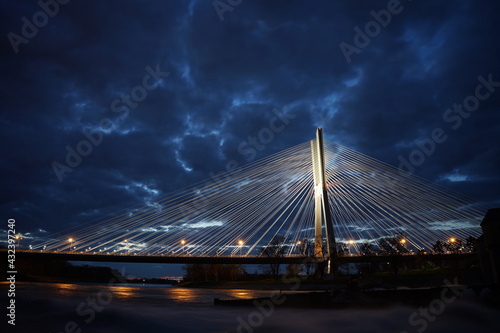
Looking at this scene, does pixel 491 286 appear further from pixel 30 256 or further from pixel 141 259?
pixel 30 256

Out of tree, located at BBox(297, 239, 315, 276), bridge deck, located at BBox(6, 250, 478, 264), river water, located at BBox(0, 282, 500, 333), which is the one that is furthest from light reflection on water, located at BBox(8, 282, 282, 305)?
tree, located at BBox(297, 239, 315, 276)

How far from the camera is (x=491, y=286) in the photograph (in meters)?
14.8

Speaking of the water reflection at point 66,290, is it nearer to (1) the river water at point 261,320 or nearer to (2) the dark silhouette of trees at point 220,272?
(1) the river water at point 261,320

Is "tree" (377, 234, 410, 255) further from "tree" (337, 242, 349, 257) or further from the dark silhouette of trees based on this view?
the dark silhouette of trees

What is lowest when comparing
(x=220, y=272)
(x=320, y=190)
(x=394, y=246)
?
(x=220, y=272)

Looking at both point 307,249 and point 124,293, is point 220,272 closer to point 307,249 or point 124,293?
point 307,249

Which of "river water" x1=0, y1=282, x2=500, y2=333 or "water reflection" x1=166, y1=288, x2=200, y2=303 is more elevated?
"river water" x1=0, y1=282, x2=500, y2=333

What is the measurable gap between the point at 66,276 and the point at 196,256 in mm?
58577

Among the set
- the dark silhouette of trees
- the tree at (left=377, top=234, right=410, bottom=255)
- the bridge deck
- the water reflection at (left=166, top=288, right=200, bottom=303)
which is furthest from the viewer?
the dark silhouette of trees

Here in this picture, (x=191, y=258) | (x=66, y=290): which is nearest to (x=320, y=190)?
(x=191, y=258)

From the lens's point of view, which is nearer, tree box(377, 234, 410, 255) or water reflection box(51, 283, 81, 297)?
water reflection box(51, 283, 81, 297)

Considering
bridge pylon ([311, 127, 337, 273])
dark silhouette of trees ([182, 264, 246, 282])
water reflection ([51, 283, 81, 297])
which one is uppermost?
bridge pylon ([311, 127, 337, 273])

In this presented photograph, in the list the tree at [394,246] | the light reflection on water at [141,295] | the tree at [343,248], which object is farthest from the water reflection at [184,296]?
the tree at [394,246]

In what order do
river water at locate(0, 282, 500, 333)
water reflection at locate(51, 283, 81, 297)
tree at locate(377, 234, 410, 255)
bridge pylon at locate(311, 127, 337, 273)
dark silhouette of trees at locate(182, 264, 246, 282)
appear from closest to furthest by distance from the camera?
river water at locate(0, 282, 500, 333), water reflection at locate(51, 283, 81, 297), bridge pylon at locate(311, 127, 337, 273), tree at locate(377, 234, 410, 255), dark silhouette of trees at locate(182, 264, 246, 282)
